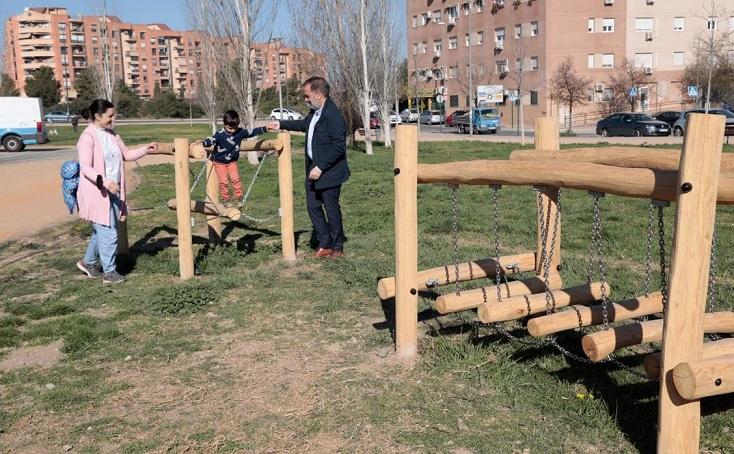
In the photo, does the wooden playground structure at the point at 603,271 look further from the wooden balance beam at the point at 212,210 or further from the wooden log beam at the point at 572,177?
the wooden balance beam at the point at 212,210

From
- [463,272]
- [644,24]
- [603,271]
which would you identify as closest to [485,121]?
[644,24]

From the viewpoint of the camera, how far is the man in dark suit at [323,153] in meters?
6.96

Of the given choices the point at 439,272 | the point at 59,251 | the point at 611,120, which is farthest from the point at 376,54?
the point at 439,272

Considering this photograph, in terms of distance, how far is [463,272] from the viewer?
488 cm

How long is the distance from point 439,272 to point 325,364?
93cm

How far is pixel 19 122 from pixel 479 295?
3178 cm

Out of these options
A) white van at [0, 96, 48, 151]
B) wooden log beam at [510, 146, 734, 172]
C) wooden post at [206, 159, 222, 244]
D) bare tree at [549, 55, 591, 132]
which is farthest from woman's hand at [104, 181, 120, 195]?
bare tree at [549, 55, 591, 132]

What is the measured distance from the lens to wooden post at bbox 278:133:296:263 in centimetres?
737

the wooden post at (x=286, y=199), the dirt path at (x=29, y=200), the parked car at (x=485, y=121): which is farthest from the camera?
the parked car at (x=485, y=121)

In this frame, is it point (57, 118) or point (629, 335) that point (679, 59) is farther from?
point (629, 335)

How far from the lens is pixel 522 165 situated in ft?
12.8

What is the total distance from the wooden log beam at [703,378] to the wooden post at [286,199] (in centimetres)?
484

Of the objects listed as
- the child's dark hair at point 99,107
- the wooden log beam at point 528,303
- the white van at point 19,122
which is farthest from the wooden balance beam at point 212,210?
the white van at point 19,122

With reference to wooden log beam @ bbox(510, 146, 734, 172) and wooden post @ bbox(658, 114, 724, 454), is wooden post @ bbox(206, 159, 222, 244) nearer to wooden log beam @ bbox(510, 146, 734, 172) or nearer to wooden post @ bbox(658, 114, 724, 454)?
wooden log beam @ bbox(510, 146, 734, 172)
